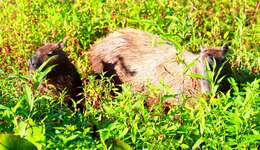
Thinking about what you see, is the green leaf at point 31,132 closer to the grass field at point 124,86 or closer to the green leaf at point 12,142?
the grass field at point 124,86

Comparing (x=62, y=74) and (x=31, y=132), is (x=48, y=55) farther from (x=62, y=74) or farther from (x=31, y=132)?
(x=31, y=132)

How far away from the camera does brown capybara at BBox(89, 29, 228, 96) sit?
22.2ft

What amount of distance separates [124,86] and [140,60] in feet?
8.44

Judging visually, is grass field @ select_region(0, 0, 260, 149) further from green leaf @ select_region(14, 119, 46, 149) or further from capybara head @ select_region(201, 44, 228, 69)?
capybara head @ select_region(201, 44, 228, 69)

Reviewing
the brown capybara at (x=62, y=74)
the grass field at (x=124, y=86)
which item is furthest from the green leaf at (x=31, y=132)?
the brown capybara at (x=62, y=74)

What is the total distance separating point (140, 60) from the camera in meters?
7.47

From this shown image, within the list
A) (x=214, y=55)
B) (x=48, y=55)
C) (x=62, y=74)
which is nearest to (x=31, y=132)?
(x=214, y=55)

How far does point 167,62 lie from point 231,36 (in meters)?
1.59

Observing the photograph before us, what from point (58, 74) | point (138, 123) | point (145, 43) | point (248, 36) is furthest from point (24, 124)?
point (248, 36)

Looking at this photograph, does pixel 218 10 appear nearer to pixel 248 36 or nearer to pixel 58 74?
pixel 248 36

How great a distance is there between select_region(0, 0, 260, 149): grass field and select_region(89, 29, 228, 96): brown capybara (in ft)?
0.66

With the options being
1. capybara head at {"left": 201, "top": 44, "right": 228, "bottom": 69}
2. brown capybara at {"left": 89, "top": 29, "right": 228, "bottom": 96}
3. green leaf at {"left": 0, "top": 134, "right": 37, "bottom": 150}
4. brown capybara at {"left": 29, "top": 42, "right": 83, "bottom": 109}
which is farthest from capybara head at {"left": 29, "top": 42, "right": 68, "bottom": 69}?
green leaf at {"left": 0, "top": 134, "right": 37, "bottom": 150}

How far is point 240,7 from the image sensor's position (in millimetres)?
8570

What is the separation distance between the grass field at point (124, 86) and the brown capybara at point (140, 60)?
0.20 metres
